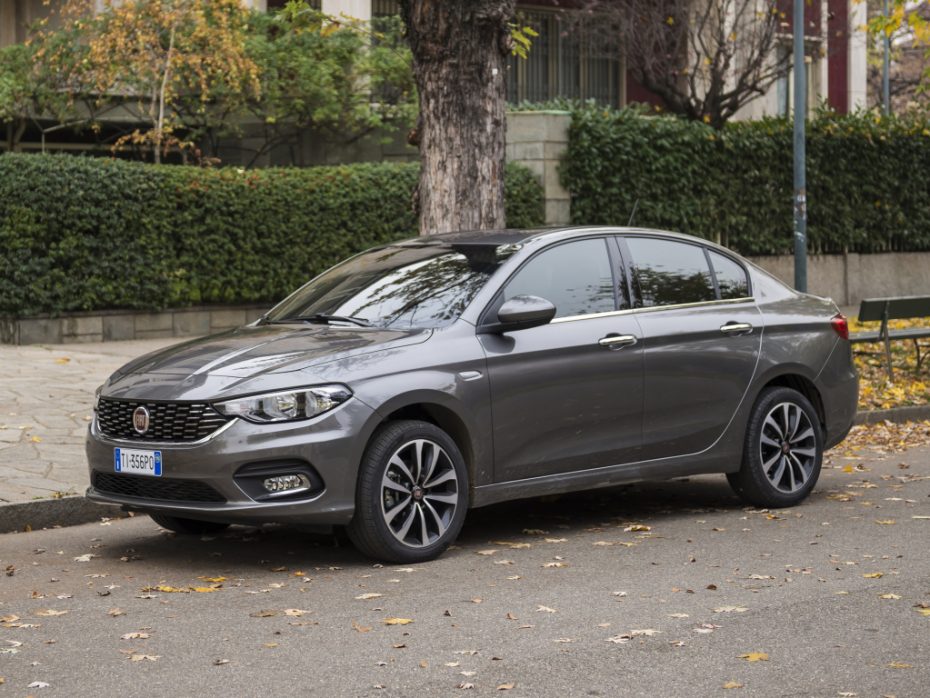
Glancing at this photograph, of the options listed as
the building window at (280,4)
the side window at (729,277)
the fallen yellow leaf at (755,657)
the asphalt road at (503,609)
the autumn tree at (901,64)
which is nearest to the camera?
the asphalt road at (503,609)

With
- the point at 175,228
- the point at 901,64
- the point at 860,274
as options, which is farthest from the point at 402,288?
the point at 901,64

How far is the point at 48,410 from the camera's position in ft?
40.2

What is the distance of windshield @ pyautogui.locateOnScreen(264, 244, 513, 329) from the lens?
8.14 m

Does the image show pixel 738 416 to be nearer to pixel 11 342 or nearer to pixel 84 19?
pixel 11 342

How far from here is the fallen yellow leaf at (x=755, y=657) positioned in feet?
18.7

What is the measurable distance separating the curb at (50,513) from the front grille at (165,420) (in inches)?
50.1

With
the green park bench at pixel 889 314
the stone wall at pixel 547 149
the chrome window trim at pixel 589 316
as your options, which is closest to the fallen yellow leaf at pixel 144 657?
the chrome window trim at pixel 589 316

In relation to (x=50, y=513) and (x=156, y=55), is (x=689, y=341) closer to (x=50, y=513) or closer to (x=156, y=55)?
(x=50, y=513)

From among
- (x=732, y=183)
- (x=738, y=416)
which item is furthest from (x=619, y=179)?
(x=738, y=416)

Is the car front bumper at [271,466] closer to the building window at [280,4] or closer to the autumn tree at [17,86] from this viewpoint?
the autumn tree at [17,86]

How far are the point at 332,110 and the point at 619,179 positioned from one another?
4256 millimetres

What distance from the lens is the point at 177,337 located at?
721 inches

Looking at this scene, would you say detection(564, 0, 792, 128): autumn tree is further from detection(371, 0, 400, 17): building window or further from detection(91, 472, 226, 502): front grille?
detection(91, 472, 226, 502): front grille

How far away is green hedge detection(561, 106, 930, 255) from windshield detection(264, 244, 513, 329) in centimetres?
1266
